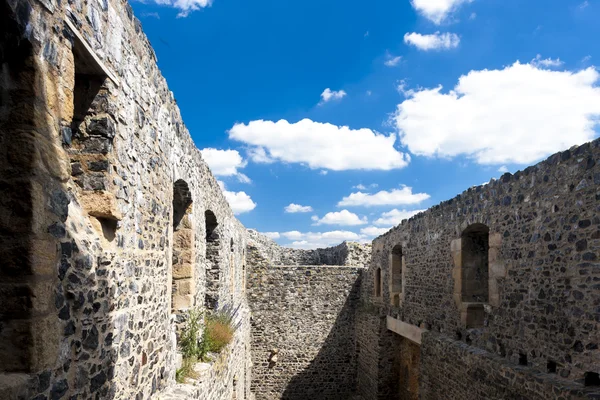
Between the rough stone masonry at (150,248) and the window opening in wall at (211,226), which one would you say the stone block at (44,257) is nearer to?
the rough stone masonry at (150,248)

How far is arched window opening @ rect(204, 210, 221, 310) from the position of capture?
26.0 ft

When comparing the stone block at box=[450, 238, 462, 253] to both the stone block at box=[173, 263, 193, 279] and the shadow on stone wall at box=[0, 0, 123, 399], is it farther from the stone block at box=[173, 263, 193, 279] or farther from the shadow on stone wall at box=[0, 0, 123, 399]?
the shadow on stone wall at box=[0, 0, 123, 399]

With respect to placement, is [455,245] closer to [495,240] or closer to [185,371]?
[495,240]

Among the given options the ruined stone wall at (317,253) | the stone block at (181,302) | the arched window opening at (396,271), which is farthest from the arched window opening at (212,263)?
the ruined stone wall at (317,253)

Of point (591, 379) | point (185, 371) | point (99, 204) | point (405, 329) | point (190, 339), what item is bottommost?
point (405, 329)

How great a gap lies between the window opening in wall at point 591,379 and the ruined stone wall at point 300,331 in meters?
11.0

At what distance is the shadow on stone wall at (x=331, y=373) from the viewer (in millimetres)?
14812

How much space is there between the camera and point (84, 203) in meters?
2.82

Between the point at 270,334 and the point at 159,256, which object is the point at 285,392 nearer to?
the point at 270,334

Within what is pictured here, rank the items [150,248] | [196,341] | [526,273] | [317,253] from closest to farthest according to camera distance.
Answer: [150,248], [526,273], [196,341], [317,253]

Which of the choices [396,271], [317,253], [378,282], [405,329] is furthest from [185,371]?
[317,253]

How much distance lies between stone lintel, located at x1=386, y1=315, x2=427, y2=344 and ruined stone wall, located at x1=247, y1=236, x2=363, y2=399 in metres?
3.57

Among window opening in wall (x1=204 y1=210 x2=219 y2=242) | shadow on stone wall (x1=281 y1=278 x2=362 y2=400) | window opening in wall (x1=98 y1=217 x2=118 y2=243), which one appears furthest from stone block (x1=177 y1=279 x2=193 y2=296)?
shadow on stone wall (x1=281 y1=278 x2=362 y2=400)

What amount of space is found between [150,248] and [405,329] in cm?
813
